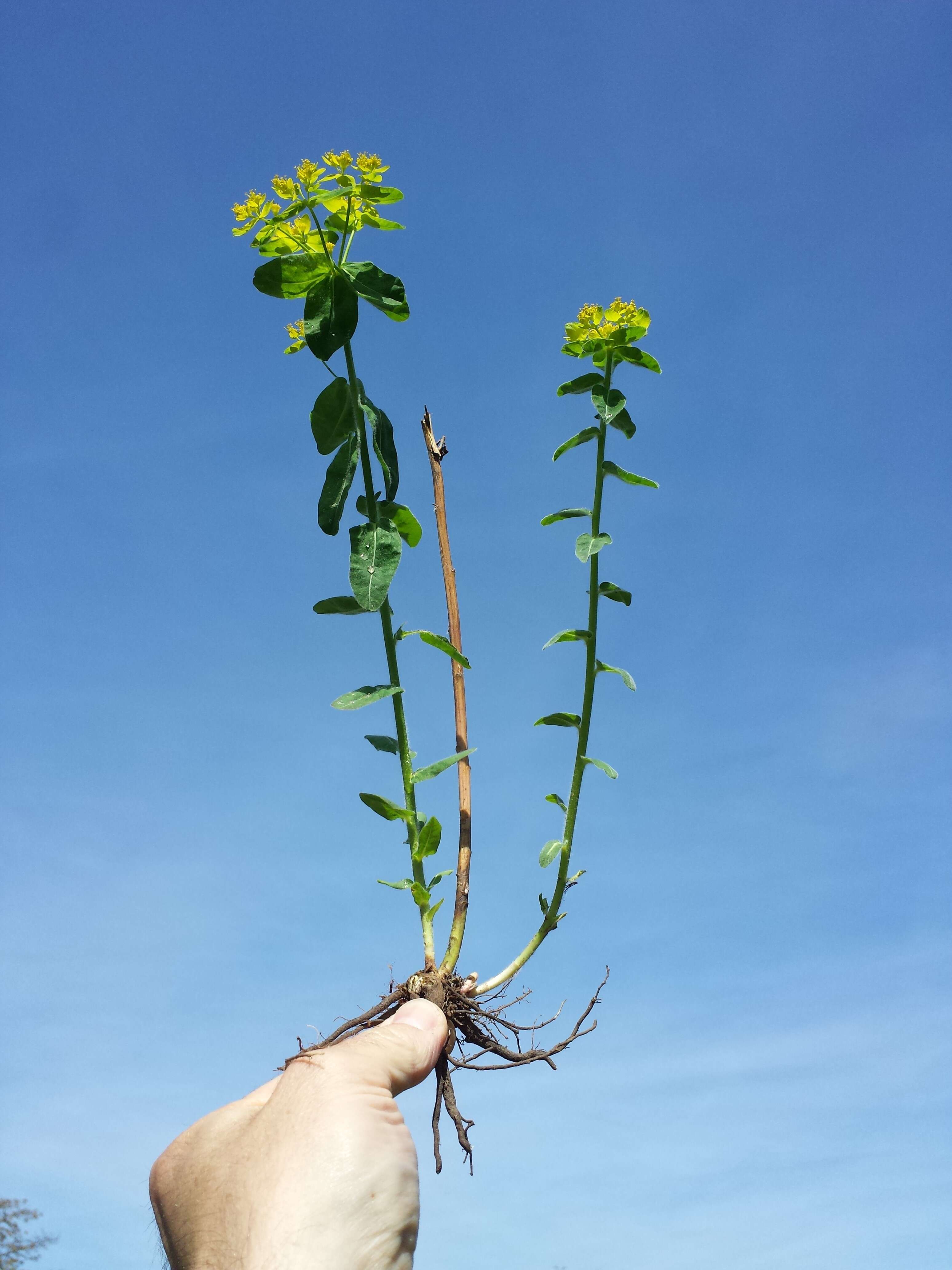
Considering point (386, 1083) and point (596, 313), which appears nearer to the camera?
point (386, 1083)

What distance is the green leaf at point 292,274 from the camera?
8.23 feet

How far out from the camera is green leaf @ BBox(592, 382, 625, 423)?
2.70m

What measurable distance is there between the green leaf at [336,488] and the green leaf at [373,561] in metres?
0.07

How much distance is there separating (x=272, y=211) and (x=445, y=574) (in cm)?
124

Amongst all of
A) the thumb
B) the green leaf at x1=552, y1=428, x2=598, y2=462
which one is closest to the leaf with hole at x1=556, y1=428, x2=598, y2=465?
the green leaf at x1=552, y1=428, x2=598, y2=462

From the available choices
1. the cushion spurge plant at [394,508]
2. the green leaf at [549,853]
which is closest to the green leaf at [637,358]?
the cushion spurge plant at [394,508]

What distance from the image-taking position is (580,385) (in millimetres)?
2762

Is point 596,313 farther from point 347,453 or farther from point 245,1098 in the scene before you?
point 245,1098

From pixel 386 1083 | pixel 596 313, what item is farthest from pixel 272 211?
pixel 386 1083

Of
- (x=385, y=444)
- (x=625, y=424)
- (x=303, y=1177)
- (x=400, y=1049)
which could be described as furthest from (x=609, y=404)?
(x=303, y=1177)

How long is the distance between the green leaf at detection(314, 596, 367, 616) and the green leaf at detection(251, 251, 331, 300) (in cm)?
86

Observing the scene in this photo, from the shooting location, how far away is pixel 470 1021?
2852 millimetres

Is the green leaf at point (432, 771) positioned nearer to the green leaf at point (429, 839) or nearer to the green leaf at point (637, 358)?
the green leaf at point (429, 839)

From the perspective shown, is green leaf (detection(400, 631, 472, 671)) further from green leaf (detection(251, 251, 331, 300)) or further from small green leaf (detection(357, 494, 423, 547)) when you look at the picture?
green leaf (detection(251, 251, 331, 300))
